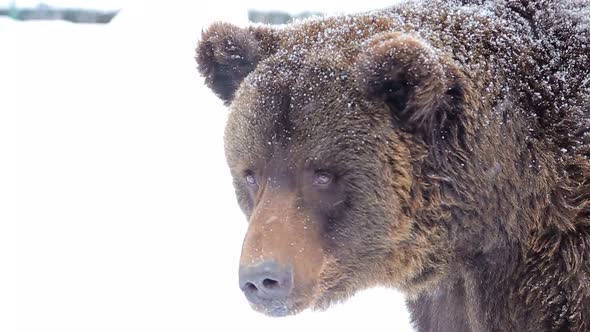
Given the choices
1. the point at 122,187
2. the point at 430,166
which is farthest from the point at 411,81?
the point at 122,187

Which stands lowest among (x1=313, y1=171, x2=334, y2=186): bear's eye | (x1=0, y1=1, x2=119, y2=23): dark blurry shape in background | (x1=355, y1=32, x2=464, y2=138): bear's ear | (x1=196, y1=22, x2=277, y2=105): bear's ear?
(x1=313, y1=171, x2=334, y2=186): bear's eye

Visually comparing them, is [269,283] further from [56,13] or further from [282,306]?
[56,13]

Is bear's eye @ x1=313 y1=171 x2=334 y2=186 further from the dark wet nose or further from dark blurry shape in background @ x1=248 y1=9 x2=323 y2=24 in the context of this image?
dark blurry shape in background @ x1=248 y1=9 x2=323 y2=24

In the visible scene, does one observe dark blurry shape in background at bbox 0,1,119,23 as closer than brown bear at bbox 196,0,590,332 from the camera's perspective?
No

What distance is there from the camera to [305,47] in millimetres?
3986

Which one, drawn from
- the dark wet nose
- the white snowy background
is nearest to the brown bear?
the dark wet nose

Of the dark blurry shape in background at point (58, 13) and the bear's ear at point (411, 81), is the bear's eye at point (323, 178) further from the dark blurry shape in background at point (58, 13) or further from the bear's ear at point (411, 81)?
the dark blurry shape in background at point (58, 13)

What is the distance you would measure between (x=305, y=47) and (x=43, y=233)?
458 centimetres

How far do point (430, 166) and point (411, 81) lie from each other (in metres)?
0.42

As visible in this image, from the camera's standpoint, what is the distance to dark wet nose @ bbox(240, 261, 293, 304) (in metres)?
3.55

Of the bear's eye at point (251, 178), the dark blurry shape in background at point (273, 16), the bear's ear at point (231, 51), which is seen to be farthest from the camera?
the dark blurry shape in background at point (273, 16)

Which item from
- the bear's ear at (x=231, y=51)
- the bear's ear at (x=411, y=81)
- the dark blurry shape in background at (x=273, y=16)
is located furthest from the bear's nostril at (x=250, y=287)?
the dark blurry shape in background at (x=273, y=16)

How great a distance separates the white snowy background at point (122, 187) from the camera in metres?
6.49

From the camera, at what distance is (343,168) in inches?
146
